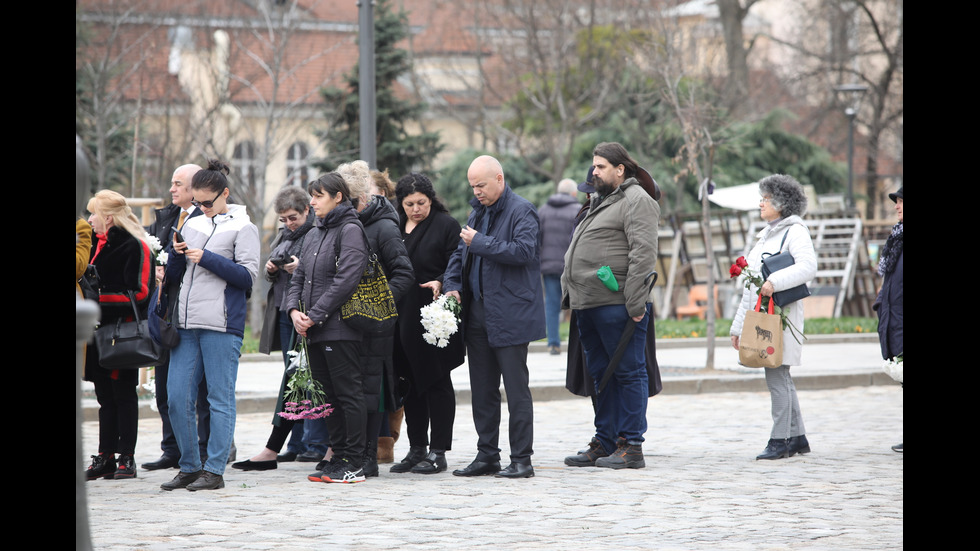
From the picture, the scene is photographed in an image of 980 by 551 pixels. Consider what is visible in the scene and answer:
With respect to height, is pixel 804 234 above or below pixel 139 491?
above

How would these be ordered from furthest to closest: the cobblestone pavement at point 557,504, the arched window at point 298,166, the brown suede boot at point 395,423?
the arched window at point 298,166 → the brown suede boot at point 395,423 → the cobblestone pavement at point 557,504

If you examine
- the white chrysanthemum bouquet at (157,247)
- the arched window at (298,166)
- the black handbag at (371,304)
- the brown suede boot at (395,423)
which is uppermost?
the arched window at (298,166)

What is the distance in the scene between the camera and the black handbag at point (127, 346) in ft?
23.0

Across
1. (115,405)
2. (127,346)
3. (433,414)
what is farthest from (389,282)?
(115,405)

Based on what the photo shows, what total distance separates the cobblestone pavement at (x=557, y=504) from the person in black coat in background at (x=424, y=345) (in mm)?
284

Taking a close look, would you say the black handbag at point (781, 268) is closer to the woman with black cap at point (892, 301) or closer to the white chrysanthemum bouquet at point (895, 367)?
the woman with black cap at point (892, 301)

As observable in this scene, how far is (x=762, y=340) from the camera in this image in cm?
802

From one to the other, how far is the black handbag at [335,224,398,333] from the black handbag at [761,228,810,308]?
2.64 m

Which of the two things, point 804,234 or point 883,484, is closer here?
point 883,484

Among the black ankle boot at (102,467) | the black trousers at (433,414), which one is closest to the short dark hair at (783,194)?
the black trousers at (433,414)
